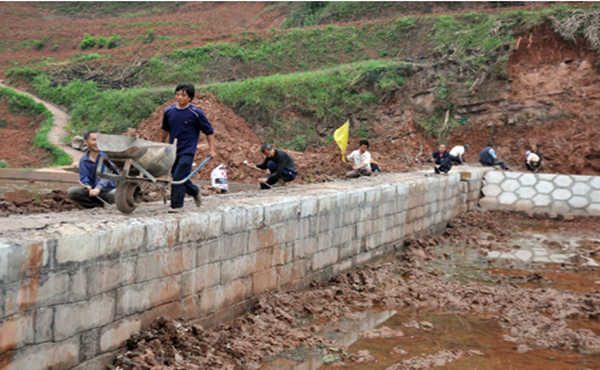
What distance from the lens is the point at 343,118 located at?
22.2 m

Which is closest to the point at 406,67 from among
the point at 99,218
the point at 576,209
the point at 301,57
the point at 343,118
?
the point at 343,118

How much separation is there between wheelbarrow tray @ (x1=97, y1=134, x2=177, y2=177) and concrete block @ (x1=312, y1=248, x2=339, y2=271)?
2621 mm

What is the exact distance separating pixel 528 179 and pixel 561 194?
0.85 m

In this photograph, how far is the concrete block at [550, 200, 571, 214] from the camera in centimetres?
1384

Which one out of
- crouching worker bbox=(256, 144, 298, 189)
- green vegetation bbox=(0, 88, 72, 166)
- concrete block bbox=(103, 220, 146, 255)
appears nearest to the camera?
concrete block bbox=(103, 220, 146, 255)

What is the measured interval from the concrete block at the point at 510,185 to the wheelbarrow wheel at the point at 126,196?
A: 11.5 metres

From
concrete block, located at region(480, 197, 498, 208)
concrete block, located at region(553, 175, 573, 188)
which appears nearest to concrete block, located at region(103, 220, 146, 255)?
concrete block, located at region(480, 197, 498, 208)

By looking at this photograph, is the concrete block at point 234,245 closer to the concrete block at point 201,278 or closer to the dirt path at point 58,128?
the concrete block at point 201,278

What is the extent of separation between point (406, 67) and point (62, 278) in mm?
20273

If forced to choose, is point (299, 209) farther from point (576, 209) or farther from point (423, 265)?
point (576, 209)

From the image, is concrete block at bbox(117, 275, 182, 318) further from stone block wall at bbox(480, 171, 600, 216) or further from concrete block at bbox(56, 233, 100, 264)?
stone block wall at bbox(480, 171, 600, 216)

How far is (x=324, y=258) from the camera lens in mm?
7562

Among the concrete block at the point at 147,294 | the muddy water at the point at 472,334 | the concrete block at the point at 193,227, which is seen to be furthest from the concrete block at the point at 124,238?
the muddy water at the point at 472,334

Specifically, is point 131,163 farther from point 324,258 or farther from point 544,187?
point 544,187
